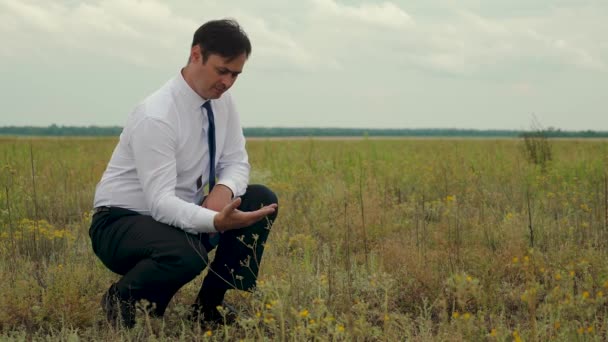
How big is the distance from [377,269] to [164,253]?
1.82m

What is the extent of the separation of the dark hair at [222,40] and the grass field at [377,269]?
111 cm

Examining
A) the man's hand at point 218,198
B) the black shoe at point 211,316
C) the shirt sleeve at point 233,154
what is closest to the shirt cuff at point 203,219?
the man's hand at point 218,198

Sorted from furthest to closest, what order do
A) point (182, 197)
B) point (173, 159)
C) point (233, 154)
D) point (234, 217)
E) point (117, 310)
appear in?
point (233, 154) < point (182, 197) < point (117, 310) < point (173, 159) < point (234, 217)

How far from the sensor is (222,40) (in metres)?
3.05

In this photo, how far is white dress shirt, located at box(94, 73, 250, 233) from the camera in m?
3.03

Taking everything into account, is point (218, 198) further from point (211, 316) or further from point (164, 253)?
point (211, 316)

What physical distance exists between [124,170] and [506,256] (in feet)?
8.65

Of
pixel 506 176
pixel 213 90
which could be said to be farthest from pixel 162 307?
pixel 506 176

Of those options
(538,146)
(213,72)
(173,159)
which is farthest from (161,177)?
(538,146)

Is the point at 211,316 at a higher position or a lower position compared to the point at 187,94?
lower

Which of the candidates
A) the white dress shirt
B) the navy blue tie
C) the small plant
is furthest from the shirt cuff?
the small plant

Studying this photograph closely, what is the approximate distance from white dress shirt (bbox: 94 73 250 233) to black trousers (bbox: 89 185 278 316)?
8 cm

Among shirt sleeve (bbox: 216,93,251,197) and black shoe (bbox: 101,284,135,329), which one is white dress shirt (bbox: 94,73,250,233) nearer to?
shirt sleeve (bbox: 216,93,251,197)

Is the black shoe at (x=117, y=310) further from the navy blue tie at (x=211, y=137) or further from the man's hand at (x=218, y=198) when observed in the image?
the navy blue tie at (x=211, y=137)
